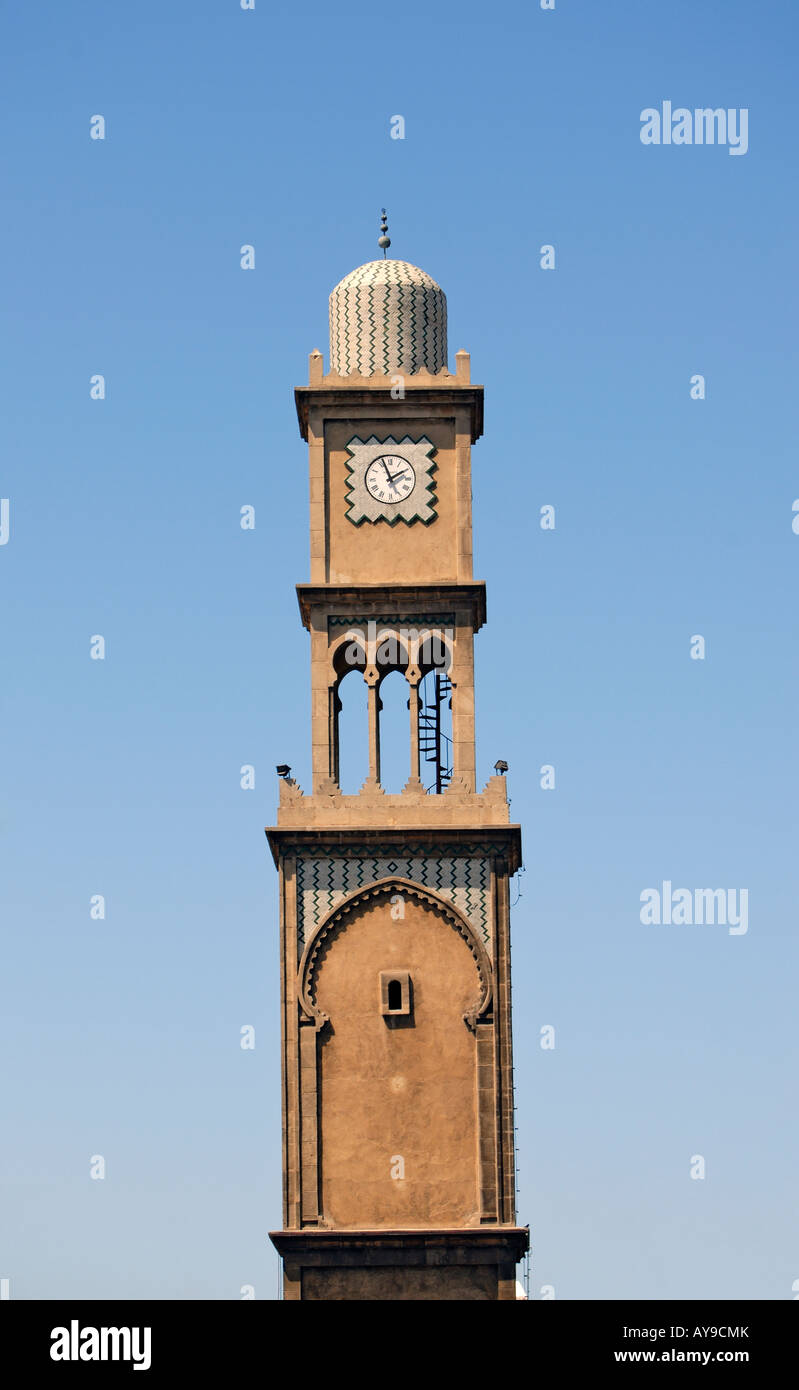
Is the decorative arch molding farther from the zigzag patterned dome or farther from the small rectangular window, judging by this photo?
the zigzag patterned dome

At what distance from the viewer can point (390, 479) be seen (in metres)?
77.1

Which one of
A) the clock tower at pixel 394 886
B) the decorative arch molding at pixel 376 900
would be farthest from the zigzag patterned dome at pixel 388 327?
the decorative arch molding at pixel 376 900

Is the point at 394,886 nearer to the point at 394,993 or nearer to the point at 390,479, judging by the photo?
the point at 394,993

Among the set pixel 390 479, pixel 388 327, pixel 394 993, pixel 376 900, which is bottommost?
pixel 394 993

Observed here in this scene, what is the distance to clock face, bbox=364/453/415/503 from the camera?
77000 mm

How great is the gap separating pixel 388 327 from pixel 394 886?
1371 centimetres

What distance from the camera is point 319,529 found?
76.8m

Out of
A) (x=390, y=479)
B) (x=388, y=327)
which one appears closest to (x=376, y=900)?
(x=390, y=479)
